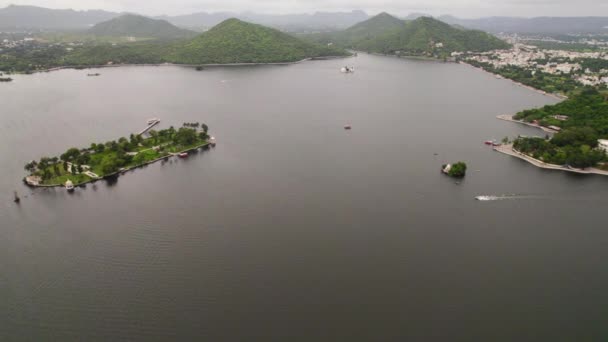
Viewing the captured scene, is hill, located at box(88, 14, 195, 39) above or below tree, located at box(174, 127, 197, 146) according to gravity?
above

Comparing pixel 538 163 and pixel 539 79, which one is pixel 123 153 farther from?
pixel 539 79

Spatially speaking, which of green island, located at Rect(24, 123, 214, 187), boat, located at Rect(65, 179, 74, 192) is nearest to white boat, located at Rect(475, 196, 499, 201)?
green island, located at Rect(24, 123, 214, 187)

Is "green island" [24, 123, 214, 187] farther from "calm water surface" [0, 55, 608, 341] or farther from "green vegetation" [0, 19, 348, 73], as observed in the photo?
"green vegetation" [0, 19, 348, 73]

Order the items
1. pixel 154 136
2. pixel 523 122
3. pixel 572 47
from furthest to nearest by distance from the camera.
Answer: pixel 572 47
pixel 523 122
pixel 154 136

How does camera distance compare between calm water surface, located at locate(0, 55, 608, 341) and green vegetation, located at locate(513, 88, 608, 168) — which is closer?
calm water surface, located at locate(0, 55, 608, 341)

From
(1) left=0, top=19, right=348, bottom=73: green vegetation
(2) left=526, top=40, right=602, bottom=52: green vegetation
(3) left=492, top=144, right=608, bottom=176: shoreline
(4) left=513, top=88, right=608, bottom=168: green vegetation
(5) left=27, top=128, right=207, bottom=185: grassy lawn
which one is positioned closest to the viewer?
(5) left=27, top=128, right=207, bottom=185: grassy lawn

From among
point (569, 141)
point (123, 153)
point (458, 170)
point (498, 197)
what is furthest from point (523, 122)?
point (123, 153)

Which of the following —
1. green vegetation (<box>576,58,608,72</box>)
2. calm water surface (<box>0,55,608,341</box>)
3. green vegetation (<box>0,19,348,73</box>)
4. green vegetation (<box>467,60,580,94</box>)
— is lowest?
calm water surface (<box>0,55,608,341</box>)

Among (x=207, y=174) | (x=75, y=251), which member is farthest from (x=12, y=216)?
(x=207, y=174)
